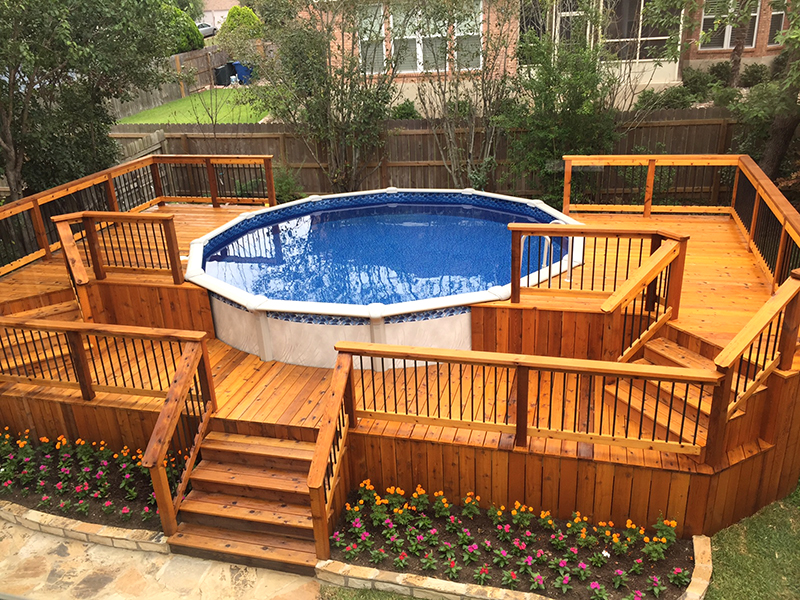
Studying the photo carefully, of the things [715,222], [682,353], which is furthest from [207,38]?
[682,353]

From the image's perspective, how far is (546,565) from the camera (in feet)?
15.7

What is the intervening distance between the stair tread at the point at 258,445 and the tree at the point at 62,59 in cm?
506

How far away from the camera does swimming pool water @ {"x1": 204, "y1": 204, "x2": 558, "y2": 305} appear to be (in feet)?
26.9

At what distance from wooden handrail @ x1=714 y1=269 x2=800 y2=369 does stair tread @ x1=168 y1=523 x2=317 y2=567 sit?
3.26 meters

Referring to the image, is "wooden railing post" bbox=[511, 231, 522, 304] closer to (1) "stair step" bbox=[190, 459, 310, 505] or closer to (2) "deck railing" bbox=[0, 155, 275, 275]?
(1) "stair step" bbox=[190, 459, 310, 505]

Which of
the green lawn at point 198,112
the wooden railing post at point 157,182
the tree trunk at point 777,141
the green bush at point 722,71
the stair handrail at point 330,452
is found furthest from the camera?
the green lawn at point 198,112

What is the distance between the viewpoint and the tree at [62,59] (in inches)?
306

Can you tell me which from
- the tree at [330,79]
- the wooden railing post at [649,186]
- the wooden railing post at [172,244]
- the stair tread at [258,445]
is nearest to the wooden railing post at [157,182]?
the tree at [330,79]

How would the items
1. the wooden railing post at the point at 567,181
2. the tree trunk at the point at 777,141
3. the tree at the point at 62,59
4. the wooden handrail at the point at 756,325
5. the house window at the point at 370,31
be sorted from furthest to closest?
the house window at the point at 370,31
the tree trunk at the point at 777,141
the wooden railing post at the point at 567,181
the tree at the point at 62,59
the wooden handrail at the point at 756,325

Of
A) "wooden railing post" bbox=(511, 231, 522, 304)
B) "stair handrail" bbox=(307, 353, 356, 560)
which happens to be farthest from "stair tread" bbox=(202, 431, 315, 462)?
"wooden railing post" bbox=(511, 231, 522, 304)

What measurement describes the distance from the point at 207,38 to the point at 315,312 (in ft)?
98.4

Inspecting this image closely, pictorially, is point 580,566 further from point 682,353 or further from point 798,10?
point 798,10

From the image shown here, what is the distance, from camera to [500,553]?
4.79 meters

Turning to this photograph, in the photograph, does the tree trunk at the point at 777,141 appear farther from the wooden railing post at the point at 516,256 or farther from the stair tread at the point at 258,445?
the stair tread at the point at 258,445
